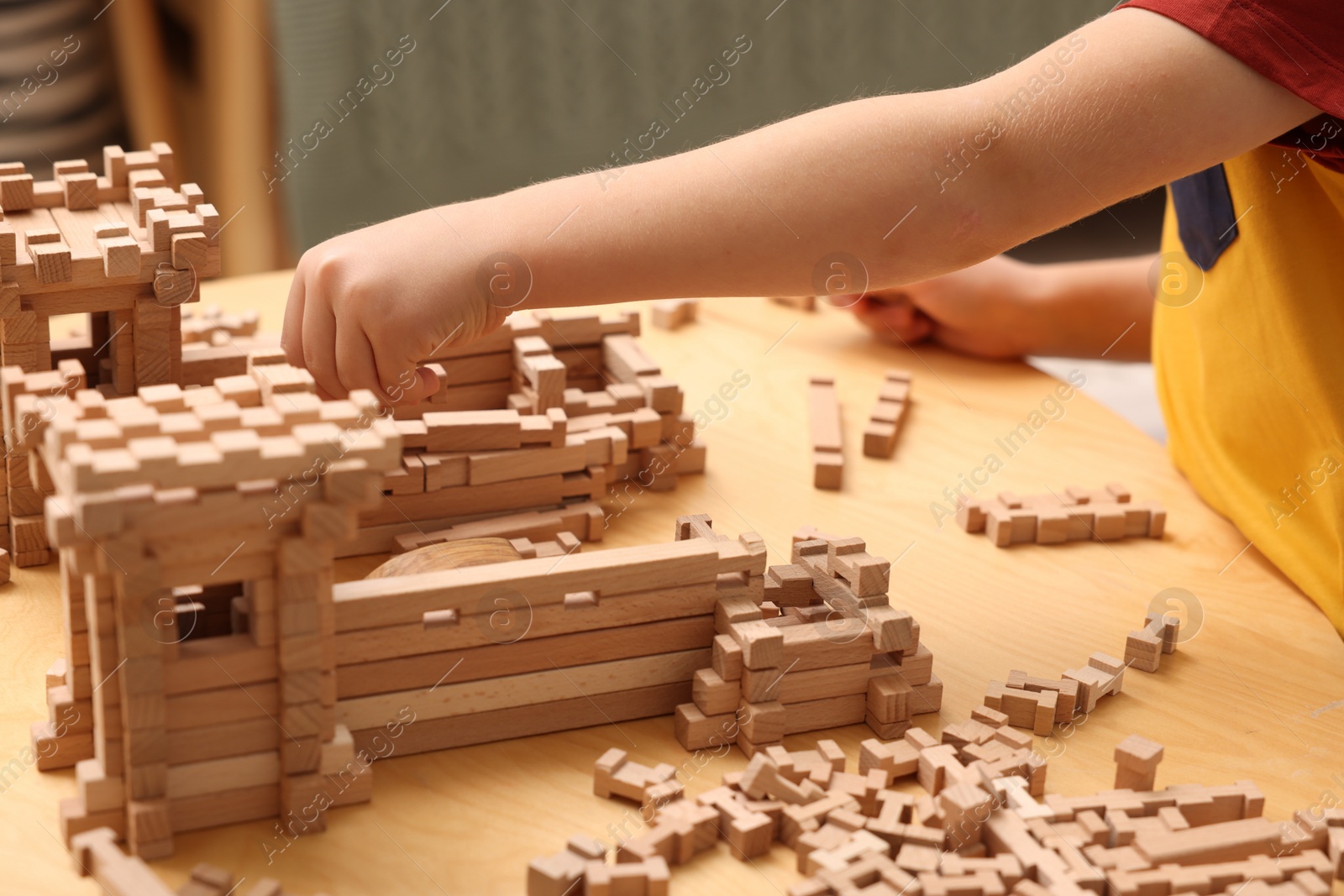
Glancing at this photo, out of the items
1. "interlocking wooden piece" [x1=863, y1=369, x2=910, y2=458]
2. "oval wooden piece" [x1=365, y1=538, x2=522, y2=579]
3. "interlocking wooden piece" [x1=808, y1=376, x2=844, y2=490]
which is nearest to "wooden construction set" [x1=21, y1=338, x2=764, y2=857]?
"oval wooden piece" [x1=365, y1=538, x2=522, y2=579]

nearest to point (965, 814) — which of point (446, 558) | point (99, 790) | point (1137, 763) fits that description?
point (1137, 763)

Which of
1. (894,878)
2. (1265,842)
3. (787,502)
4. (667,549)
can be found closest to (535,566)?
(667,549)

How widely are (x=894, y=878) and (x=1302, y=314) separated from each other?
930 mm

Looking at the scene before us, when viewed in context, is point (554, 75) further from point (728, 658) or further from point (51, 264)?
point (728, 658)

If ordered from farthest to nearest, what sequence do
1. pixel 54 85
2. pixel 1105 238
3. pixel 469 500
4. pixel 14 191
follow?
pixel 1105 238 < pixel 54 85 < pixel 469 500 < pixel 14 191

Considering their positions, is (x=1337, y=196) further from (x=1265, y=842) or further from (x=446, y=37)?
(x=446, y=37)

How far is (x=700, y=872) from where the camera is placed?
1037 millimetres

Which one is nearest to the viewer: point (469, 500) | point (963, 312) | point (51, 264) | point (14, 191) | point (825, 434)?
point (51, 264)

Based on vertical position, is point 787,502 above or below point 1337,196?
below

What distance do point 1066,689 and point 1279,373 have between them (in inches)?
24.0

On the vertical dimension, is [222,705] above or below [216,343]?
below

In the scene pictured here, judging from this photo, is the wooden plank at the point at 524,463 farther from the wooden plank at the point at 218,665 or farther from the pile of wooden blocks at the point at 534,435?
the wooden plank at the point at 218,665

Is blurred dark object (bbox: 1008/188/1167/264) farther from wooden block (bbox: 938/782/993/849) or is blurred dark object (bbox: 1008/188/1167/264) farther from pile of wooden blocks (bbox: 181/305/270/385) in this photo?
wooden block (bbox: 938/782/993/849)

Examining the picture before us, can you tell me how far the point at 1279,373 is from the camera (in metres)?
1.61
